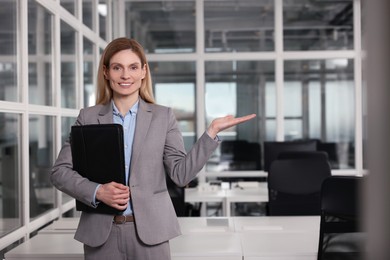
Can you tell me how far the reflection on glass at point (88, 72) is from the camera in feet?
→ 18.2

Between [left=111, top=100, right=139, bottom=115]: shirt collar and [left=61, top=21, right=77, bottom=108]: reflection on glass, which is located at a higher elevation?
[left=61, top=21, right=77, bottom=108]: reflection on glass

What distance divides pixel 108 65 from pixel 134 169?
1.29 feet

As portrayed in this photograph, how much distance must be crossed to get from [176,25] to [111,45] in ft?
17.9

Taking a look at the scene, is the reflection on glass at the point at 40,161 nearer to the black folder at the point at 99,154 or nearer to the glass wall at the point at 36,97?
the glass wall at the point at 36,97

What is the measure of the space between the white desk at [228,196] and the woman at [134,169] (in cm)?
332

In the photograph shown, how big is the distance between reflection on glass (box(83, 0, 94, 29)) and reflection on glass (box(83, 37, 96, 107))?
201 millimetres

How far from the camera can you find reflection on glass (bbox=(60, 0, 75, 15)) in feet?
14.8

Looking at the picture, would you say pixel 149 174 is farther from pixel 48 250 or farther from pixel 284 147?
pixel 284 147

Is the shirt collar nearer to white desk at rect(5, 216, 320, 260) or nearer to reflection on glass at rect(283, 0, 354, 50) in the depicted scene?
white desk at rect(5, 216, 320, 260)

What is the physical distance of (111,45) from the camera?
6.21 ft

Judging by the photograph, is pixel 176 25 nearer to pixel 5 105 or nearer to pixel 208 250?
pixel 5 105

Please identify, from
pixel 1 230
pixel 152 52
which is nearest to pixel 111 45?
pixel 1 230

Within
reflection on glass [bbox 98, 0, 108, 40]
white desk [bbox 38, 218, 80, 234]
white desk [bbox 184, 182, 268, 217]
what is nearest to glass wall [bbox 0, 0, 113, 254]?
white desk [bbox 38, 218, 80, 234]

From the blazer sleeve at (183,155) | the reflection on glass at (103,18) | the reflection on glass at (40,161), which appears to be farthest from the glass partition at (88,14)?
the blazer sleeve at (183,155)
